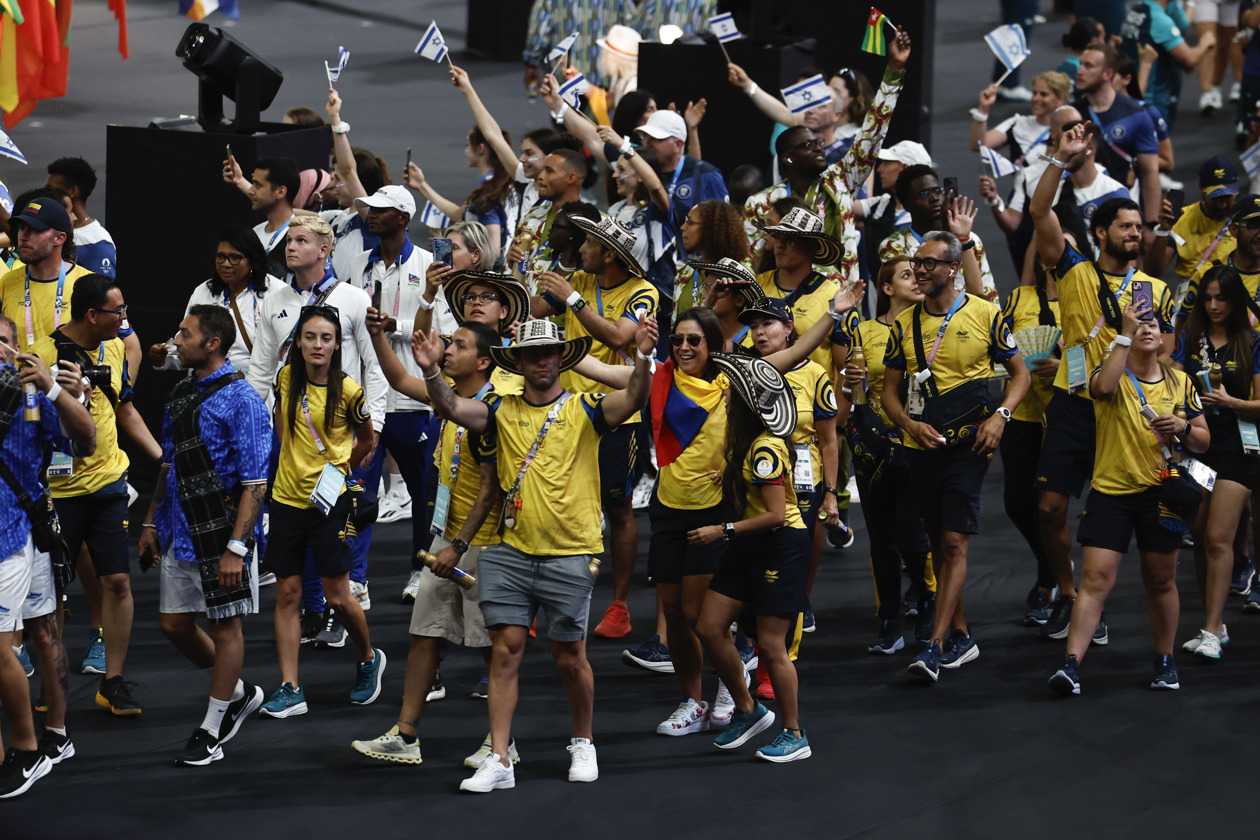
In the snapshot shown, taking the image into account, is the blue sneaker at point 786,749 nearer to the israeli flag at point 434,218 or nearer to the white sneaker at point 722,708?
the white sneaker at point 722,708

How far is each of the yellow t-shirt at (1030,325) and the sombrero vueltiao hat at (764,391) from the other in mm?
2008

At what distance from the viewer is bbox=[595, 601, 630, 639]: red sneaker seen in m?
7.56

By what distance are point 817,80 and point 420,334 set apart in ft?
16.7

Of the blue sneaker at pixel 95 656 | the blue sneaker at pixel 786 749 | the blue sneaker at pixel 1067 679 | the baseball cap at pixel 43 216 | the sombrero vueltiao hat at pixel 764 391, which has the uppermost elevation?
the baseball cap at pixel 43 216

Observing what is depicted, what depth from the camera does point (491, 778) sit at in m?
5.83

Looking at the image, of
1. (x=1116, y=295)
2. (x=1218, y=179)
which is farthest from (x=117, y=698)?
(x=1218, y=179)

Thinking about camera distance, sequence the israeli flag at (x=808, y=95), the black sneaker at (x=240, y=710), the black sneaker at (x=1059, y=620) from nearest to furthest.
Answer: the black sneaker at (x=240, y=710)
the black sneaker at (x=1059, y=620)
the israeli flag at (x=808, y=95)

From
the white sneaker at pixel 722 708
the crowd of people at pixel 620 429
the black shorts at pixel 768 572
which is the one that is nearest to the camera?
the crowd of people at pixel 620 429

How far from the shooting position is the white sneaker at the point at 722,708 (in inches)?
257

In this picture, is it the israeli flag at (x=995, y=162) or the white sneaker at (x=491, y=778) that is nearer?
the white sneaker at (x=491, y=778)

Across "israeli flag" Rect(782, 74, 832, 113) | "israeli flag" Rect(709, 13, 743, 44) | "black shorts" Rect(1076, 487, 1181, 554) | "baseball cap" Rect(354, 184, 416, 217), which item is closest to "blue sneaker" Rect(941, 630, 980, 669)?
"black shorts" Rect(1076, 487, 1181, 554)

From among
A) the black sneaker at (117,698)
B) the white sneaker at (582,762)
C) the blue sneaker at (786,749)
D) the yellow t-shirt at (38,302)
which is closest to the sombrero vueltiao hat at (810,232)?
the blue sneaker at (786,749)

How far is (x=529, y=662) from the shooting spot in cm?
725

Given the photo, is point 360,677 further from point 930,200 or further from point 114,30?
point 114,30
